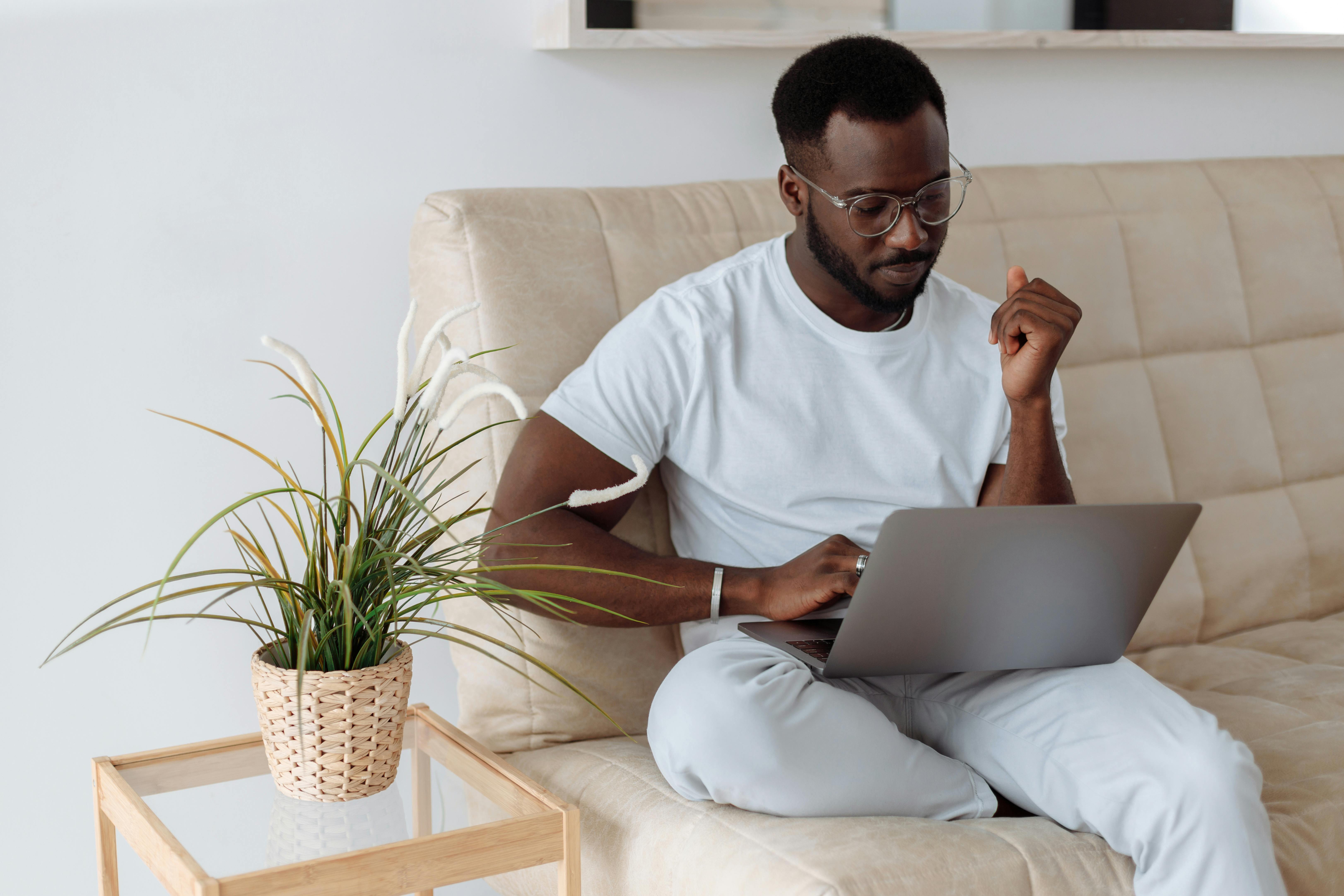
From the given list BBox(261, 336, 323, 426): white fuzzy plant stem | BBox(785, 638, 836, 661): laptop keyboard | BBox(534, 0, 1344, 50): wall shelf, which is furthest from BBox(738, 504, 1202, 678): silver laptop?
BBox(534, 0, 1344, 50): wall shelf

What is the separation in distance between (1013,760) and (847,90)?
78 cm

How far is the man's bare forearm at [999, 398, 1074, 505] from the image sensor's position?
1.50 meters

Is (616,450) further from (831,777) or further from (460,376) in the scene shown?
(831,777)

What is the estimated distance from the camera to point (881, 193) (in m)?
1.48

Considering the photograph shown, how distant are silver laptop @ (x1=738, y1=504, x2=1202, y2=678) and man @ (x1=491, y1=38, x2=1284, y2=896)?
3 centimetres

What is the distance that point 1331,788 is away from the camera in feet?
4.53

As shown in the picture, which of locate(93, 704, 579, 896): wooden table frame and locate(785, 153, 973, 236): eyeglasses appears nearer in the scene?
locate(93, 704, 579, 896): wooden table frame

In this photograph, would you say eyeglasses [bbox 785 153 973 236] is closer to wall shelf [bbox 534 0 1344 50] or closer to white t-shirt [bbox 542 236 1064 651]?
white t-shirt [bbox 542 236 1064 651]

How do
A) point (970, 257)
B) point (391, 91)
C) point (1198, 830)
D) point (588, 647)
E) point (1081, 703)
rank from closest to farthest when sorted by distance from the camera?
point (1198, 830) < point (1081, 703) < point (588, 647) < point (391, 91) < point (970, 257)

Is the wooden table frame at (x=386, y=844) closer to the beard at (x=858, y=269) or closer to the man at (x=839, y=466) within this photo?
the man at (x=839, y=466)

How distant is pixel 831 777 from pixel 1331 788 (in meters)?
0.58

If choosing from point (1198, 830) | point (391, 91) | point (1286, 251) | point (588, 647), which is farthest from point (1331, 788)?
point (391, 91)

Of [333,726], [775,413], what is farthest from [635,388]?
[333,726]

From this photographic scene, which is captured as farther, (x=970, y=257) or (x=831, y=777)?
(x=970, y=257)
